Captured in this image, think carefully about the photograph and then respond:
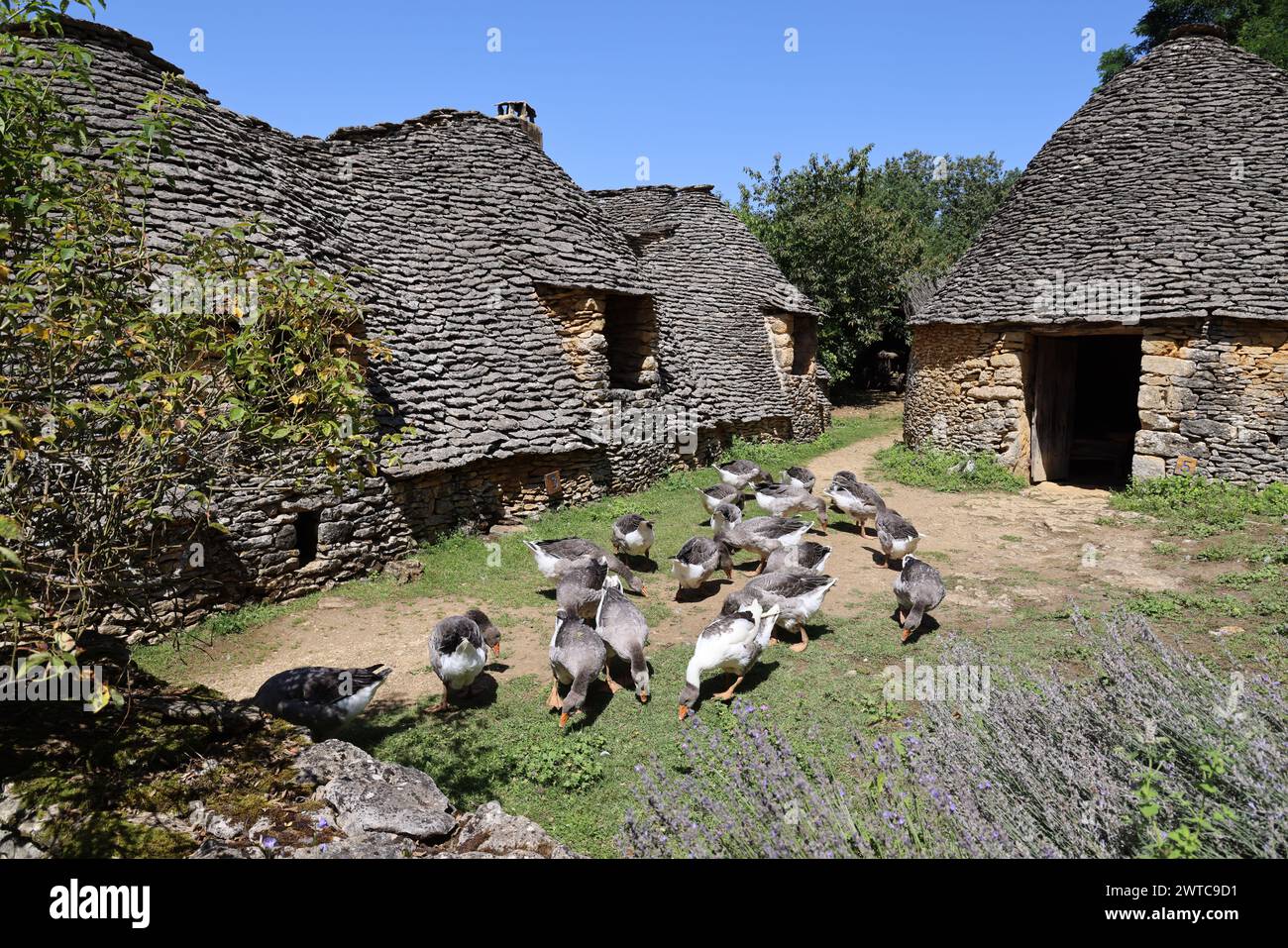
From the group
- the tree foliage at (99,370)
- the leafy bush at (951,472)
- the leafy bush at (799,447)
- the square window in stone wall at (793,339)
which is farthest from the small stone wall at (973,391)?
the tree foliage at (99,370)

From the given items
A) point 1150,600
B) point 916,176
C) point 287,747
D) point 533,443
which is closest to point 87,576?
point 287,747

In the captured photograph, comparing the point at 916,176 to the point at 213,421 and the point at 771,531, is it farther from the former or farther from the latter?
the point at 213,421

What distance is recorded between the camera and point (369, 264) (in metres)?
12.1

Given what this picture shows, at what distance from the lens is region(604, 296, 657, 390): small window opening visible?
605 inches

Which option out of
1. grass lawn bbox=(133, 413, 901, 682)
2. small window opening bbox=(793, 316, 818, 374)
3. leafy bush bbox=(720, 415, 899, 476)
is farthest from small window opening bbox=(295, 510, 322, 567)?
small window opening bbox=(793, 316, 818, 374)

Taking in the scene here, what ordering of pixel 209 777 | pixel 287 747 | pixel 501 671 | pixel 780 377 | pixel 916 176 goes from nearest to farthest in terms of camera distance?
pixel 209 777, pixel 287 747, pixel 501 671, pixel 780 377, pixel 916 176

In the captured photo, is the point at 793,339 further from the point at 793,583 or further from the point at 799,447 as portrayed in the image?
the point at 793,583

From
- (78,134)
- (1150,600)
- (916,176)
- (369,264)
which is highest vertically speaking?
(916,176)

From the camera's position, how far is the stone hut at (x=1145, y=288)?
1280 centimetres

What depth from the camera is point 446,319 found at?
1259 centimetres

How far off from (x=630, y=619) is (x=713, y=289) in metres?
15.5

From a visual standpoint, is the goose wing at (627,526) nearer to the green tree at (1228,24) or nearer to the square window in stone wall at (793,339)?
the square window in stone wall at (793,339)

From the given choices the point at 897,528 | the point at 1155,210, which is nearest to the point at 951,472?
the point at 1155,210
